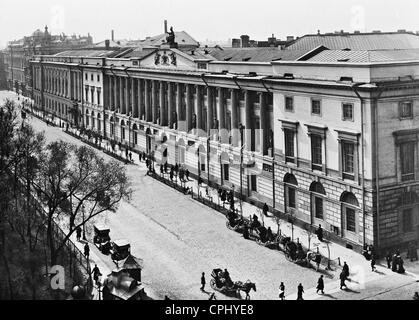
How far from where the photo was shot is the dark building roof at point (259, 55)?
181 feet

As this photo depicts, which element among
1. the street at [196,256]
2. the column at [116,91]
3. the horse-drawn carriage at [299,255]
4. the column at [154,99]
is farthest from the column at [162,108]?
the horse-drawn carriage at [299,255]

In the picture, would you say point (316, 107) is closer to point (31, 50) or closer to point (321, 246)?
point (321, 246)

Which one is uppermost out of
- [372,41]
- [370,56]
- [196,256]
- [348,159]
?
[372,41]

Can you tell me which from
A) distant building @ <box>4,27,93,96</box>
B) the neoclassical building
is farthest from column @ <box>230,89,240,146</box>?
distant building @ <box>4,27,93,96</box>

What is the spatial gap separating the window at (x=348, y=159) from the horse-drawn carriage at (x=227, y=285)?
13.2 m

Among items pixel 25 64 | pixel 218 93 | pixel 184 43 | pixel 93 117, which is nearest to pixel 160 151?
pixel 218 93

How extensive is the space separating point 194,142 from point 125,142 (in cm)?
2558

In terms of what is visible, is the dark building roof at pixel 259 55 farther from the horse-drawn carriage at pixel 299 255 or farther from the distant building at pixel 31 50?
the distant building at pixel 31 50

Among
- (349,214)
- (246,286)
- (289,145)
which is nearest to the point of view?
(246,286)

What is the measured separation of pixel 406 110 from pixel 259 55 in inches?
886

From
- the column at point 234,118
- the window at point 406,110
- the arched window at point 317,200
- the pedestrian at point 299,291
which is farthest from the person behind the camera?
the column at point 234,118

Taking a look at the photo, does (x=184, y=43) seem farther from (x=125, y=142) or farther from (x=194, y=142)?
(x=194, y=142)

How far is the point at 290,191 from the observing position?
173 feet

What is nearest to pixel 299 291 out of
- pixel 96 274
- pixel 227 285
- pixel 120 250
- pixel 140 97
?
pixel 227 285
